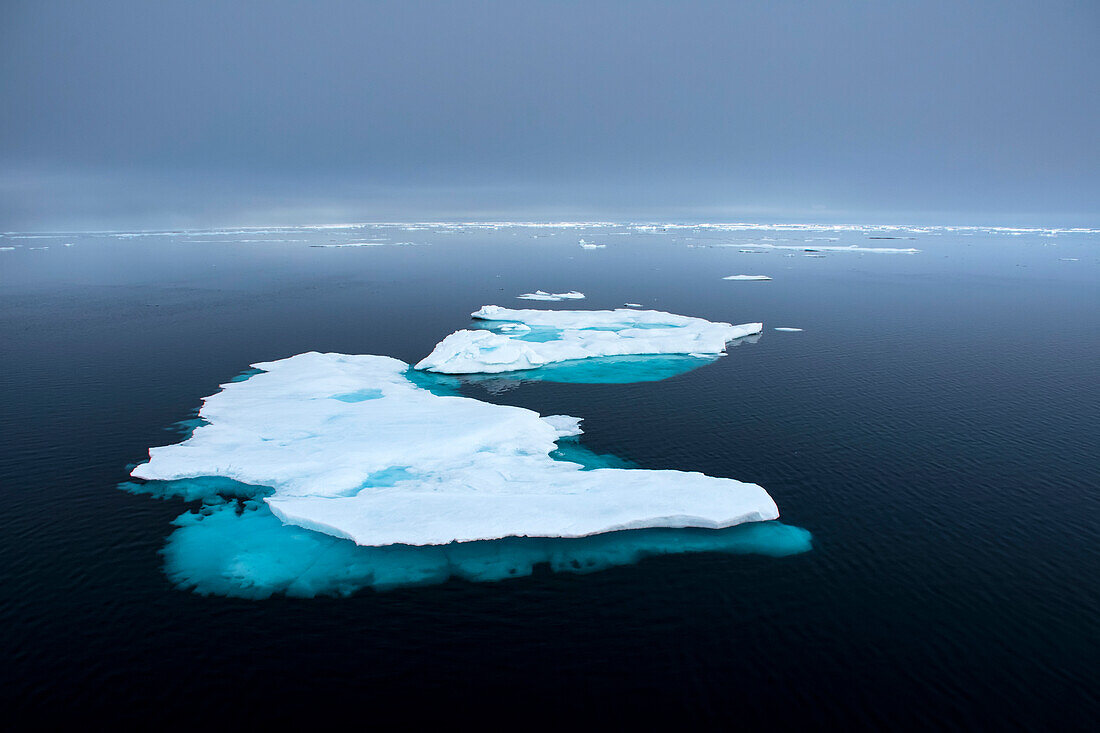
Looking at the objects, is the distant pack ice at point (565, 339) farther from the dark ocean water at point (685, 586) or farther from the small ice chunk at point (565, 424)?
the small ice chunk at point (565, 424)

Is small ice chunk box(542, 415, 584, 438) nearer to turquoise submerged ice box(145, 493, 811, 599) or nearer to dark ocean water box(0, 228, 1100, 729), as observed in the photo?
dark ocean water box(0, 228, 1100, 729)

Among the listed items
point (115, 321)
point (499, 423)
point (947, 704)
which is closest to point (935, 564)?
point (947, 704)

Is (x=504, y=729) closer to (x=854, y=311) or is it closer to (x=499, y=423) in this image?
(x=499, y=423)

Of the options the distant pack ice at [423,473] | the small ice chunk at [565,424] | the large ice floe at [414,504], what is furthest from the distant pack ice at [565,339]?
the large ice floe at [414,504]

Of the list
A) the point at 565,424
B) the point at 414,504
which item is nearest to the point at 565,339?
the point at 565,424

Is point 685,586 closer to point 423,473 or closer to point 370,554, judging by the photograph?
point 370,554

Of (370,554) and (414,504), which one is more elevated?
(414,504)

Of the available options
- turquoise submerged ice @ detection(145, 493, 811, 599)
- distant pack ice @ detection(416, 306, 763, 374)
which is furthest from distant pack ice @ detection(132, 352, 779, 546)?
distant pack ice @ detection(416, 306, 763, 374)
